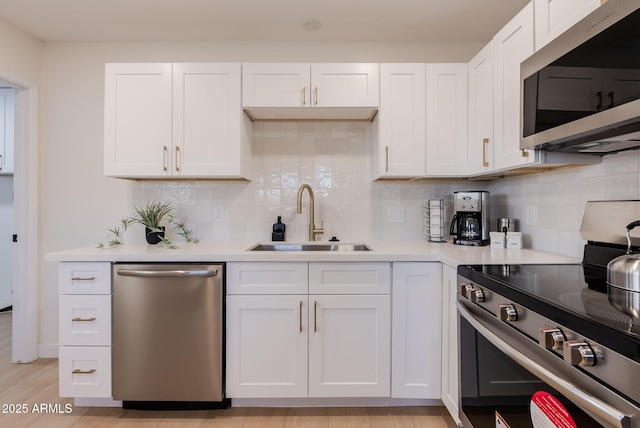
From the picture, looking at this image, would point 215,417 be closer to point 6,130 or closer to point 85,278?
point 85,278

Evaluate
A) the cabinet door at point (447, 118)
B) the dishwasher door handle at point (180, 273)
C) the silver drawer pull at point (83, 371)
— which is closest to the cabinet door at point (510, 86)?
the cabinet door at point (447, 118)

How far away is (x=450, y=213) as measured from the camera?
256cm

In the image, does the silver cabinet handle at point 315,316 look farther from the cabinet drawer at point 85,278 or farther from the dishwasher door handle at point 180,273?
the cabinet drawer at point 85,278

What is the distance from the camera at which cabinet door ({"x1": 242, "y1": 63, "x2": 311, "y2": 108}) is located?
7.15 feet

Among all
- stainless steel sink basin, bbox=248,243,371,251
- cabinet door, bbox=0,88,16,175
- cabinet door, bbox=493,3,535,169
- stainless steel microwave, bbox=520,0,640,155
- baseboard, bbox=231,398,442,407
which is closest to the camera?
stainless steel microwave, bbox=520,0,640,155

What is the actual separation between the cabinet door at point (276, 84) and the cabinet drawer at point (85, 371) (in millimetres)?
1672

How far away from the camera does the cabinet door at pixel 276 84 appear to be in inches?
85.8

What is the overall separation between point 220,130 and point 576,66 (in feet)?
5.96

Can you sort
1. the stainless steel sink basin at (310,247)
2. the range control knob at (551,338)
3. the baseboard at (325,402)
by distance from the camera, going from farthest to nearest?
the stainless steel sink basin at (310,247), the baseboard at (325,402), the range control knob at (551,338)

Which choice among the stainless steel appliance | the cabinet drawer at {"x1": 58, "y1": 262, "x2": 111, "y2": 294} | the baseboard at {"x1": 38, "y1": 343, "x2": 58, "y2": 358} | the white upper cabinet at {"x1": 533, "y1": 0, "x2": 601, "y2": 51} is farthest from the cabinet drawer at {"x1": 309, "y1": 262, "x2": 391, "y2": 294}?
the baseboard at {"x1": 38, "y1": 343, "x2": 58, "y2": 358}

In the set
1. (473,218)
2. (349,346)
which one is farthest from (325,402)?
(473,218)

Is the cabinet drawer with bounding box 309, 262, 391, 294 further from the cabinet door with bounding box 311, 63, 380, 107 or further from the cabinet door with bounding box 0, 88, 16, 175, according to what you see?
the cabinet door with bounding box 0, 88, 16, 175

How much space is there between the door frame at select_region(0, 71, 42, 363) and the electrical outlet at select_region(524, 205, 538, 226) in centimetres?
340

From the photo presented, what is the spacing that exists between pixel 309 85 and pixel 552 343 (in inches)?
73.2
